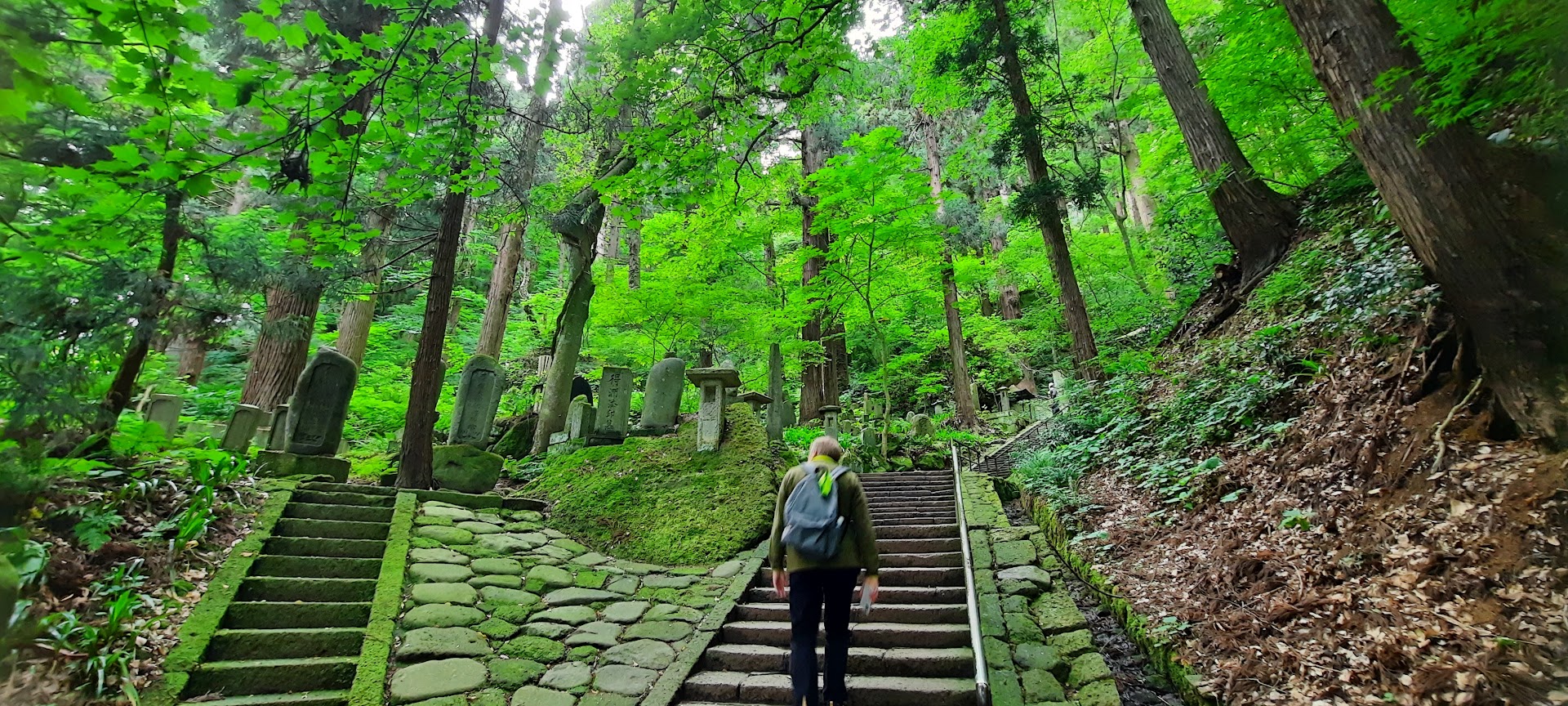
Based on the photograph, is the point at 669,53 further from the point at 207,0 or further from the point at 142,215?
the point at 207,0

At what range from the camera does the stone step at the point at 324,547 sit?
16.1 ft

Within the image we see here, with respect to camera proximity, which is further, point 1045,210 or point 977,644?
point 1045,210

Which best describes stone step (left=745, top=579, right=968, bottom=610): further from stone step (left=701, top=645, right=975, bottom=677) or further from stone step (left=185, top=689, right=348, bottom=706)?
stone step (left=185, top=689, right=348, bottom=706)

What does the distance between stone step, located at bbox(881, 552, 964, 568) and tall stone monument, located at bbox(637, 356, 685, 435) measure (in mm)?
4524

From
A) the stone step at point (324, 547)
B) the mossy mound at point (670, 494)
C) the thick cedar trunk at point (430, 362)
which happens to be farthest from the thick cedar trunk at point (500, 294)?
the stone step at point (324, 547)

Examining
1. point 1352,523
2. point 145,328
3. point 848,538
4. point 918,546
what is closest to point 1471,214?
point 1352,523

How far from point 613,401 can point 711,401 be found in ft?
5.83

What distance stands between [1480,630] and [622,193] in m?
5.95

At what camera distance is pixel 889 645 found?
14.5 feet

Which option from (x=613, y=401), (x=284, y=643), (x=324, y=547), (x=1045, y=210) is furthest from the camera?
(x=1045, y=210)

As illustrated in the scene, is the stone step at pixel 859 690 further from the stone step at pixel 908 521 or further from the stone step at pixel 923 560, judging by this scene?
the stone step at pixel 908 521

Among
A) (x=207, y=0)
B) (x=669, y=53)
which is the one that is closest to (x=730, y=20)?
(x=669, y=53)

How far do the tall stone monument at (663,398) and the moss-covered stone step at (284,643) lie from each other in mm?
5499

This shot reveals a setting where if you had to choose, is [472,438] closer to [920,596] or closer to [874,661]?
[920,596]
